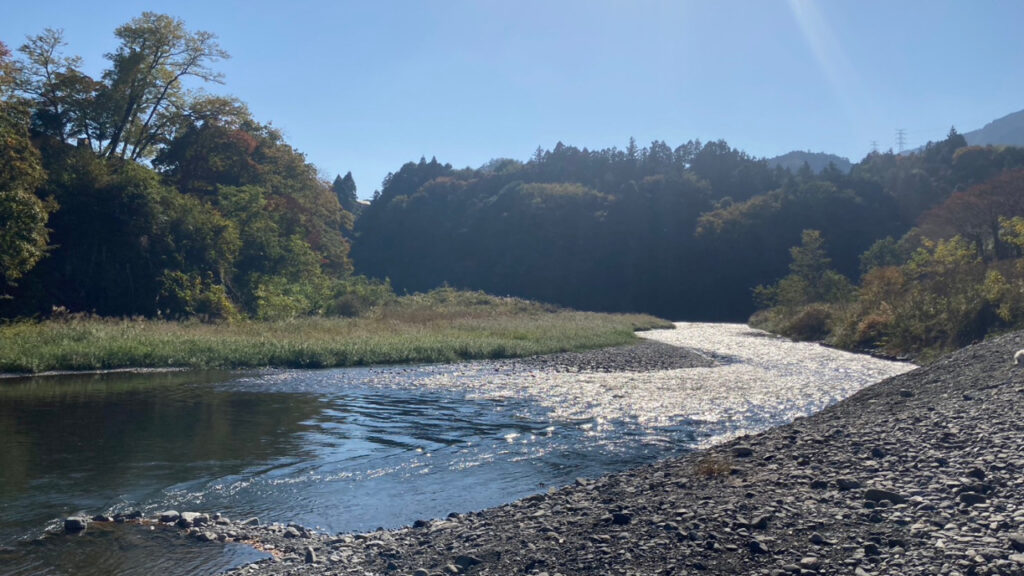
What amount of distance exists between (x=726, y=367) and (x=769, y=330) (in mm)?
29219

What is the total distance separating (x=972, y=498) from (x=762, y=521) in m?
1.72

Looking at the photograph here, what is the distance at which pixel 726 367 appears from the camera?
1043 inches

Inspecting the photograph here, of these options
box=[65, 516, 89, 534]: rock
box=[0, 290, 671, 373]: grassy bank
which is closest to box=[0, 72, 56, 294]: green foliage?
box=[0, 290, 671, 373]: grassy bank

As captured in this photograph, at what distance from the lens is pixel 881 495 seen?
6793 millimetres

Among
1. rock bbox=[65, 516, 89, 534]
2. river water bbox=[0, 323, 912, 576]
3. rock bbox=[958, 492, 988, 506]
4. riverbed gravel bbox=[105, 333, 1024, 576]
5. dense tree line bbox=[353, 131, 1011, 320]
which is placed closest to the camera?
riverbed gravel bbox=[105, 333, 1024, 576]

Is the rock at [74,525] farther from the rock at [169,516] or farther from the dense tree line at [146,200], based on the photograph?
the dense tree line at [146,200]

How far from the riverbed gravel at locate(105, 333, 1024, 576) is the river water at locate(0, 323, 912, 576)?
937mm

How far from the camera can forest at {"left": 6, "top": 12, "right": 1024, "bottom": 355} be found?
31.4 meters

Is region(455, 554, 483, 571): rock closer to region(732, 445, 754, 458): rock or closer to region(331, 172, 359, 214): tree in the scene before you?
region(732, 445, 754, 458): rock

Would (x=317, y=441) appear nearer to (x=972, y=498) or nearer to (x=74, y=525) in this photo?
(x=74, y=525)

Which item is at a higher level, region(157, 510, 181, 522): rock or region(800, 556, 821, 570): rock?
region(800, 556, 821, 570): rock

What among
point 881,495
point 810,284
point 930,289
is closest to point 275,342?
point 881,495

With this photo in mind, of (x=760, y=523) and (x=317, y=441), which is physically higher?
(x=760, y=523)

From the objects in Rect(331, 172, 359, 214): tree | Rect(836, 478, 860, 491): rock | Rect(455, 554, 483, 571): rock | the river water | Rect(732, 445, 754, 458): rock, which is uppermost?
Rect(331, 172, 359, 214): tree
